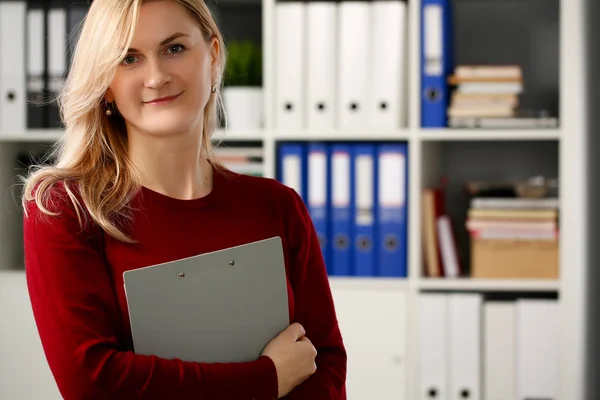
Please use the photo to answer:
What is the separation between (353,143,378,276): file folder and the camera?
2766 mm

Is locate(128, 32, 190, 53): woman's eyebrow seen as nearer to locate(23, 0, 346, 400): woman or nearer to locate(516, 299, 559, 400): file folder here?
locate(23, 0, 346, 400): woman

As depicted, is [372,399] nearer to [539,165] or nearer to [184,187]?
[539,165]

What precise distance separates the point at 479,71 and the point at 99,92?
1616mm

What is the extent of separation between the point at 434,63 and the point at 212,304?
1578mm

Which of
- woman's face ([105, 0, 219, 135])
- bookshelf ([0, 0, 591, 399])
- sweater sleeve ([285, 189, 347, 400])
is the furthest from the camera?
bookshelf ([0, 0, 591, 399])

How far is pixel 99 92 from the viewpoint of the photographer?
1378mm

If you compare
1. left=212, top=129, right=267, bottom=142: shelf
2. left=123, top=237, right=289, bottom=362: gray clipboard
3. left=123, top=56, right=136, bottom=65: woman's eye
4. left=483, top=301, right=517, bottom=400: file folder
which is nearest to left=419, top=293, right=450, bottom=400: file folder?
left=483, top=301, right=517, bottom=400: file folder

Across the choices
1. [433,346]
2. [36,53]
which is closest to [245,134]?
[36,53]

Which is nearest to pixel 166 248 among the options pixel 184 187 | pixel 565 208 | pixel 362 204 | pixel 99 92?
pixel 184 187

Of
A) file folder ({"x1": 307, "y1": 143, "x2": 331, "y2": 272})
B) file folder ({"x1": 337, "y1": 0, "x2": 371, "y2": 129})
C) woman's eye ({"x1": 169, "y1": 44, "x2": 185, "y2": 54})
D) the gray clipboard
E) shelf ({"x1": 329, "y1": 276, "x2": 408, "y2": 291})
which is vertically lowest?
shelf ({"x1": 329, "y1": 276, "x2": 408, "y2": 291})

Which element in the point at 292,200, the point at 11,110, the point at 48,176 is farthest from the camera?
the point at 11,110

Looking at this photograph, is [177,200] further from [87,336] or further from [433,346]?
[433,346]

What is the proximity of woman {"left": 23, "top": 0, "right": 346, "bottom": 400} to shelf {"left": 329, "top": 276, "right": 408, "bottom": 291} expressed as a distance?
4.05 ft

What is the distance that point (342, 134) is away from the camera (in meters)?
2.76
